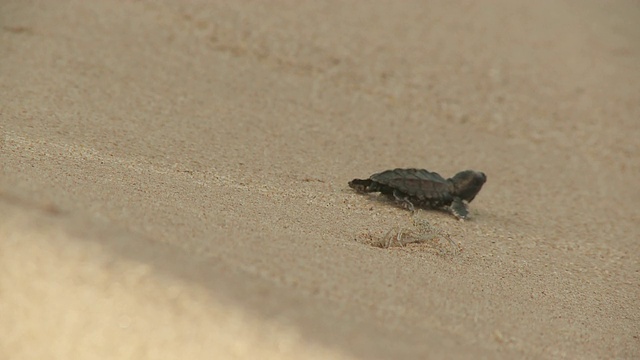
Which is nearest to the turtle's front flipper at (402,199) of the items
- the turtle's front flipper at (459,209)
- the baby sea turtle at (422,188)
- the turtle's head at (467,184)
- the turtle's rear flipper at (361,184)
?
the baby sea turtle at (422,188)

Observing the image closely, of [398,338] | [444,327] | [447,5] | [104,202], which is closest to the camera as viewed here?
[398,338]

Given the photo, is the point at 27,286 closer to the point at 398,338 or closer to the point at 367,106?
the point at 398,338

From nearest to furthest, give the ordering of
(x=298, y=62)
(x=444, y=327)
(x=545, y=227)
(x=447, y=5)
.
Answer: (x=444, y=327), (x=545, y=227), (x=298, y=62), (x=447, y=5)

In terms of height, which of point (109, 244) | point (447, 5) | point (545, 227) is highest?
point (447, 5)

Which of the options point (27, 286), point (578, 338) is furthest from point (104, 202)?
point (578, 338)

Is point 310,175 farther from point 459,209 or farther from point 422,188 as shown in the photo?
point 459,209

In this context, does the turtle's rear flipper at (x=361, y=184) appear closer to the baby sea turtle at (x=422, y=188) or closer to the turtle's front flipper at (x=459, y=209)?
the baby sea turtle at (x=422, y=188)

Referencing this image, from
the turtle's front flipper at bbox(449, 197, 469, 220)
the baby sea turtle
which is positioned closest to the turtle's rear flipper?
the baby sea turtle
